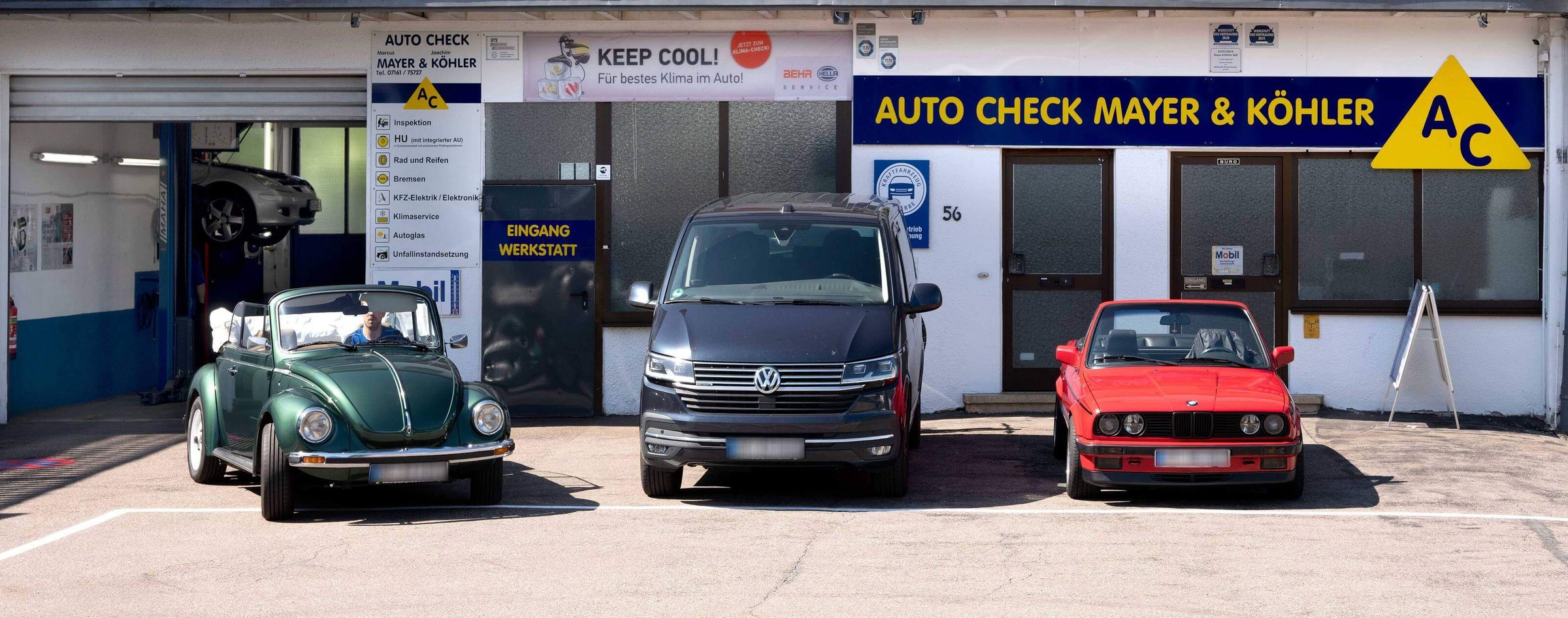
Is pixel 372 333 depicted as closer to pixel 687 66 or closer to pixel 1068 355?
pixel 1068 355

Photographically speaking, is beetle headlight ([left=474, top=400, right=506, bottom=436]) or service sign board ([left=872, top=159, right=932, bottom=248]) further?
service sign board ([left=872, top=159, right=932, bottom=248])

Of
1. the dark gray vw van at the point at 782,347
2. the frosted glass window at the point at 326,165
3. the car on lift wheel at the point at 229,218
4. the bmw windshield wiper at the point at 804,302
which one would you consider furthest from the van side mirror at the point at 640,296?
the frosted glass window at the point at 326,165

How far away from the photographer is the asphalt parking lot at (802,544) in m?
6.68

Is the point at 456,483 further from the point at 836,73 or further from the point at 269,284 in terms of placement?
the point at 269,284

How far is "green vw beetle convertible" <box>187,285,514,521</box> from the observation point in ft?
28.0

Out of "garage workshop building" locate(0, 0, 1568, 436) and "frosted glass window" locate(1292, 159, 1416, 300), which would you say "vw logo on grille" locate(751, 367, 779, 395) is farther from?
"frosted glass window" locate(1292, 159, 1416, 300)

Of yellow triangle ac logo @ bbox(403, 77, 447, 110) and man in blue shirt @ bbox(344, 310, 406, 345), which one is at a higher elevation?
yellow triangle ac logo @ bbox(403, 77, 447, 110)

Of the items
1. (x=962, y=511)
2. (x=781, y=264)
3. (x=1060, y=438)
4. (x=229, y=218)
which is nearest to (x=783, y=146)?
(x=781, y=264)

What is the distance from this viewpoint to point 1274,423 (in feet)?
29.1

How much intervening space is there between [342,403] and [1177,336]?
5.46 metres

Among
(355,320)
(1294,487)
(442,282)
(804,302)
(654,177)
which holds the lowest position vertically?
(1294,487)

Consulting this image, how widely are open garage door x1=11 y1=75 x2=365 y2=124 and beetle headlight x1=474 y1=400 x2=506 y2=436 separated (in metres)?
6.16

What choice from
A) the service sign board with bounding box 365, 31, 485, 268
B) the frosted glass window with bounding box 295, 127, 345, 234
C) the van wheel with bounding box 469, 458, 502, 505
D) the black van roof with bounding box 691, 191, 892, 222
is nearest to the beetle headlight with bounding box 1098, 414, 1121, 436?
the black van roof with bounding box 691, 191, 892, 222

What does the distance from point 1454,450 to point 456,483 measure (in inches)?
299
